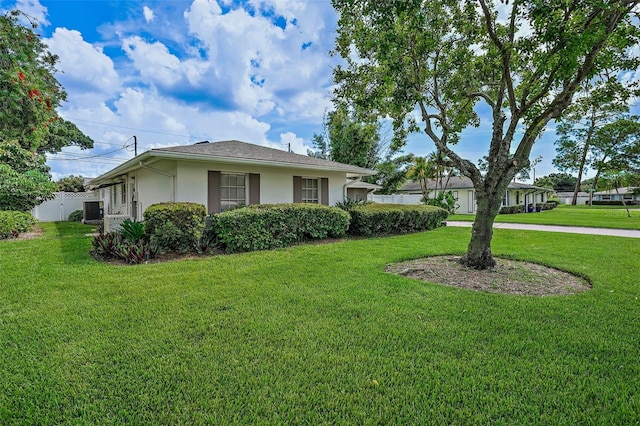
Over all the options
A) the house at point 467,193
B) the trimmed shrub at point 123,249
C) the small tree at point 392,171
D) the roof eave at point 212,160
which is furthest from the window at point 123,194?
the small tree at point 392,171

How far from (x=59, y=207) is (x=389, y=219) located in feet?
66.6

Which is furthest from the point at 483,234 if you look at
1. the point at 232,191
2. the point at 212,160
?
the point at 232,191

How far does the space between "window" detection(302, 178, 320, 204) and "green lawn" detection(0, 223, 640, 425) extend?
6653 millimetres

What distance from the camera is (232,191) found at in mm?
10336

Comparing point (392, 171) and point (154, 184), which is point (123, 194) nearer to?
point (154, 184)

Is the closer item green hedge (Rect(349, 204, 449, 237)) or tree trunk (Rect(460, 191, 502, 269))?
tree trunk (Rect(460, 191, 502, 269))

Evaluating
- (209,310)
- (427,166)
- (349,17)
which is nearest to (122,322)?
(209,310)

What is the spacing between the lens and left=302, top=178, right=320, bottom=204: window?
12.1 m

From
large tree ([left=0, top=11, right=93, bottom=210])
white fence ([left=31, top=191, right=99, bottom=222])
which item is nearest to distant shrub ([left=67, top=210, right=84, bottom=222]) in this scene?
white fence ([left=31, top=191, right=99, bottom=222])

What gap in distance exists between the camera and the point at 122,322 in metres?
3.73

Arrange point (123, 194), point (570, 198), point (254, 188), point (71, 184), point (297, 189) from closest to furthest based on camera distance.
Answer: point (254, 188) < point (297, 189) < point (123, 194) < point (71, 184) < point (570, 198)

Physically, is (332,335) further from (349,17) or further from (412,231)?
(412,231)

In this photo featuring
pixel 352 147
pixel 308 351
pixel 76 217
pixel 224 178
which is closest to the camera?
pixel 308 351

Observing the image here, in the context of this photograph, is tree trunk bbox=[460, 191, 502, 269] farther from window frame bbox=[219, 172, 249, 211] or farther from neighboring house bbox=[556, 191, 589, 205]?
neighboring house bbox=[556, 191, 589, 205]
